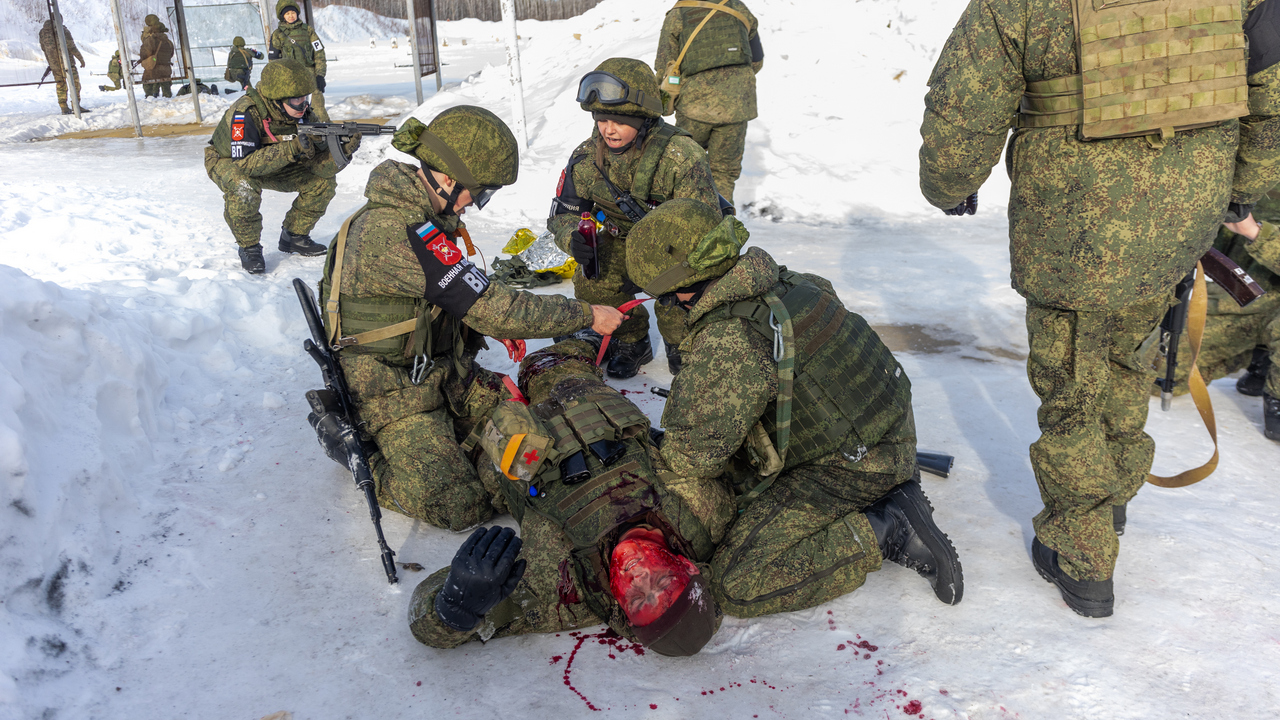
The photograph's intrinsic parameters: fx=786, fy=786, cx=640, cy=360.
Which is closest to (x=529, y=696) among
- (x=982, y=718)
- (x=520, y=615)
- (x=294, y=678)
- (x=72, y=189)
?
(x=520, y=615)

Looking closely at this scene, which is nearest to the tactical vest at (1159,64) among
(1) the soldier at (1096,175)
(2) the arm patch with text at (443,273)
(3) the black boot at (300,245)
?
(1) the soldier at (1096,175)

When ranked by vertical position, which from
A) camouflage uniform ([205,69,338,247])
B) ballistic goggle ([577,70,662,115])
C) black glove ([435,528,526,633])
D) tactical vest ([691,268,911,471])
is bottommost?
black glove ([435,528,526,633])

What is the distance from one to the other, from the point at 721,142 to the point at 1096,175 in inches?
159

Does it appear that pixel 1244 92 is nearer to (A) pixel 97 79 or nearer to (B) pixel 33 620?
(B) pixel 33 620

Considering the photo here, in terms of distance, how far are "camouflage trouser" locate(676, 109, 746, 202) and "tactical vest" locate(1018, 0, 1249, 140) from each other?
12.7ft

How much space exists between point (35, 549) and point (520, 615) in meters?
1.48

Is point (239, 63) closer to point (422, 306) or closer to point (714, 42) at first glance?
point (714, 42)

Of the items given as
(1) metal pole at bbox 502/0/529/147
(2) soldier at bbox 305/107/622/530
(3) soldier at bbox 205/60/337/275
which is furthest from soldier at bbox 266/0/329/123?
(2) soldier at bbox 305/107/622/530

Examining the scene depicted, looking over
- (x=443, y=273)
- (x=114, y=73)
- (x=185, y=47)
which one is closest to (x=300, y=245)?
(x=443, y=273)

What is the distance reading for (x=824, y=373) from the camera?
2480mm

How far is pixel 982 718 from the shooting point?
81.7 inches

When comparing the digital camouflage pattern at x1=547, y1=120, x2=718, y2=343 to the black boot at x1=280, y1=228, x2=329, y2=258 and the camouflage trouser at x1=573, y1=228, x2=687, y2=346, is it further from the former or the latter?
the black boot at x1=280, y1=228, x2=329, y2=258

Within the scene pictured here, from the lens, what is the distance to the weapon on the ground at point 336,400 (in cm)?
282

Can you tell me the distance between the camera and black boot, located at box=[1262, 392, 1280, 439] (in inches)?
136
